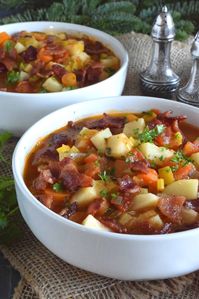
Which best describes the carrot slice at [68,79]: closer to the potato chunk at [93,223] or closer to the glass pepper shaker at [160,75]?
the glass pepper shaker at [160,75]

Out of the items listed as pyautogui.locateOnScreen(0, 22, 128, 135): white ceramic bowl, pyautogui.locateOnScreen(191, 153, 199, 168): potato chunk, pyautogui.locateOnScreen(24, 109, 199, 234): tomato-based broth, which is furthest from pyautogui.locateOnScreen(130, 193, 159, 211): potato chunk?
pyautogui.locateOnScreen(0, 22, 128, 135): white ceramic bowl

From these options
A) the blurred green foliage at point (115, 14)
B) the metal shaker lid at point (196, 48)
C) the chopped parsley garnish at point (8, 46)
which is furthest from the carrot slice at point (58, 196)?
the blurred green foliage at point (115, 14)

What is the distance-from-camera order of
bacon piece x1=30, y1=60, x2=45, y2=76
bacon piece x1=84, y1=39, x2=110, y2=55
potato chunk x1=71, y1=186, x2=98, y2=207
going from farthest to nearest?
bacon piece x1=84, y1=39, x2=110, y2=55, bacon piece x1=30, y1=60, x2=45, y2=76, potato chunk x1=71, y1=186, x2=98, y2=207

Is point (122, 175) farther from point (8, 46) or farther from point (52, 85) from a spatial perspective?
point (8, 46)

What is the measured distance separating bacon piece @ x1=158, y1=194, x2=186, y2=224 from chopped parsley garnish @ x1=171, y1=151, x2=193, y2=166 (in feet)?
0.78

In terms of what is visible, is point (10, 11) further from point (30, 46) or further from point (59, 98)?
point (59, 98)

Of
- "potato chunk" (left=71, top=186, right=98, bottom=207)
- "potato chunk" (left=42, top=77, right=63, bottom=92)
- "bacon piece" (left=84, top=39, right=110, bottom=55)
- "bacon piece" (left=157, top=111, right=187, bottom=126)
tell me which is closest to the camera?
"potato chunk" (left=71, top=186, right=98, bottom=207)

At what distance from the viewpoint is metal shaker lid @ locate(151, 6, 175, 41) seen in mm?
3088

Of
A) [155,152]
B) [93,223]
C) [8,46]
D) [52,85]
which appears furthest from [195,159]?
[8,46]

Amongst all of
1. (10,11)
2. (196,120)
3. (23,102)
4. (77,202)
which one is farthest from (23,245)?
(10,11)

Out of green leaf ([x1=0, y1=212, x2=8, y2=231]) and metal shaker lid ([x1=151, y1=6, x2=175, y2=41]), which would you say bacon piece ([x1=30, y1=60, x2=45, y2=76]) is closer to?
metal shaker lid ([x1=151, y1=6, x2=175, y2=41])

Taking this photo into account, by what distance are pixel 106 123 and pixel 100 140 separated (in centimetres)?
21

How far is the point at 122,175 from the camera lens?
2244 mm

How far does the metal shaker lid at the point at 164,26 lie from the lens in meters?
3.09
